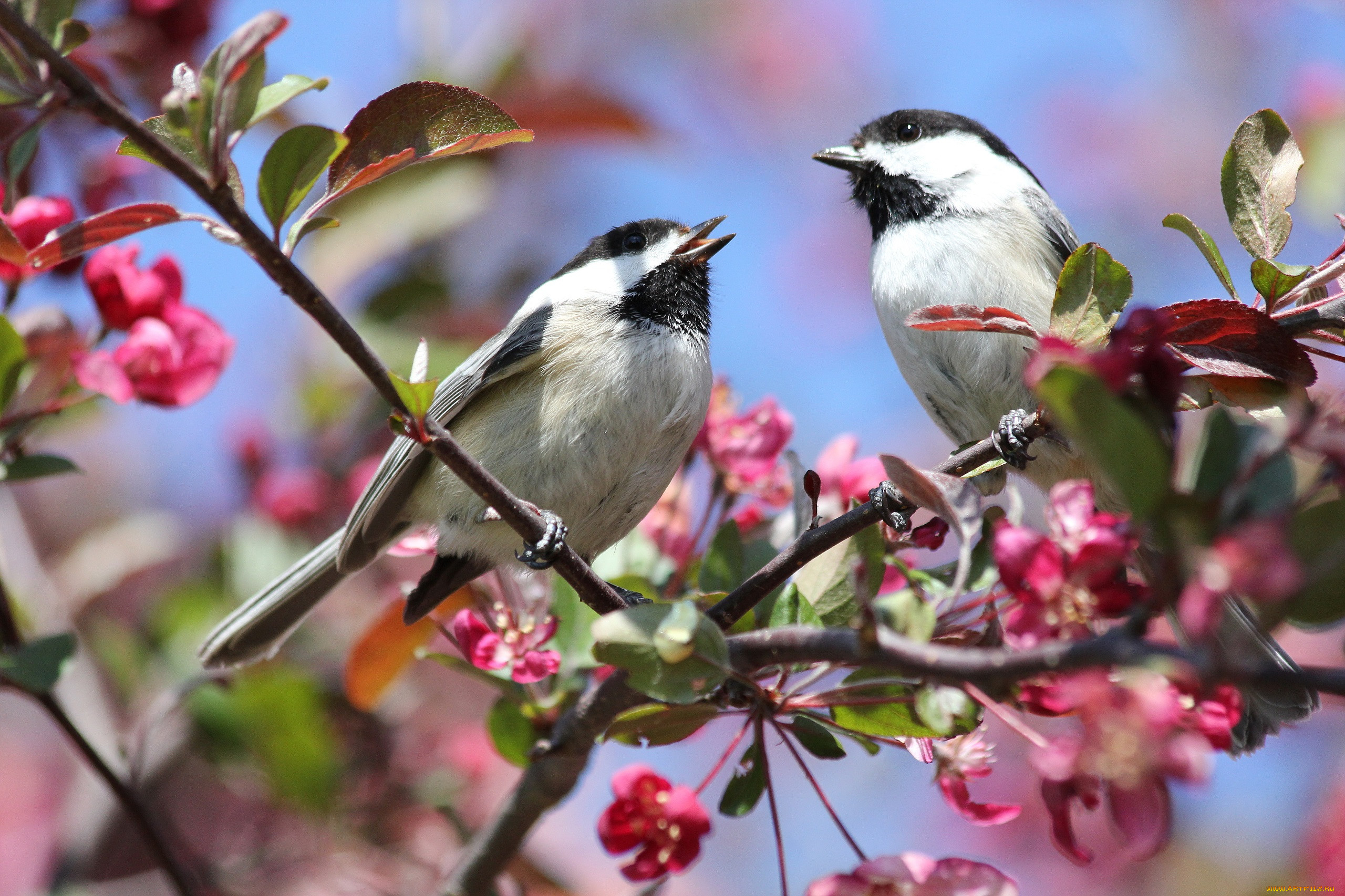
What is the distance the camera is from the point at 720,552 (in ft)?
5.58

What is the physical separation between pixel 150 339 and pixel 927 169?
74.0 inches

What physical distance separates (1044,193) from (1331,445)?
83.3 inches

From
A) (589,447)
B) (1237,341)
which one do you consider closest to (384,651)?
(589,447)

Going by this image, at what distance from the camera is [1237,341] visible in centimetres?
127

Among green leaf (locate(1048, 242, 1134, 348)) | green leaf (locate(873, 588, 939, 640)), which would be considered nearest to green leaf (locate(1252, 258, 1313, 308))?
green leaf (locate(1048, 242, 1134, 348))

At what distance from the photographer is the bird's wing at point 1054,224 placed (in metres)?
2.55

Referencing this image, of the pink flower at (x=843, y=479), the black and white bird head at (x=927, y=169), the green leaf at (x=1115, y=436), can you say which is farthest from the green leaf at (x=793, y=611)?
the black and white bird head at (x=927, y=169)

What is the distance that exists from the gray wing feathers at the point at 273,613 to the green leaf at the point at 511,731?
69 centimetres

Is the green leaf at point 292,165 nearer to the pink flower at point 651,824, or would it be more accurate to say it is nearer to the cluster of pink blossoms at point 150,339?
the cluster of pink blossoms at point 150,339

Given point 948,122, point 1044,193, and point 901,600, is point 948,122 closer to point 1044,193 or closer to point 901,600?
point 1044,193

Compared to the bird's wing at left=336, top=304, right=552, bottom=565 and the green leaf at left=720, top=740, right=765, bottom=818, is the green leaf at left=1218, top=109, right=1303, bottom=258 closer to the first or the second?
the green leaf at left=720, top=740, right=765, bottom=818

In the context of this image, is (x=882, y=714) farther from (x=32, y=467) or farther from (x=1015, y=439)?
(x=32, y=467)

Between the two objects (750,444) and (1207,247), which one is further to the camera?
(750,444)

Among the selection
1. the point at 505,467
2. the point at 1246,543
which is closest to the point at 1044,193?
the point at 505,467
